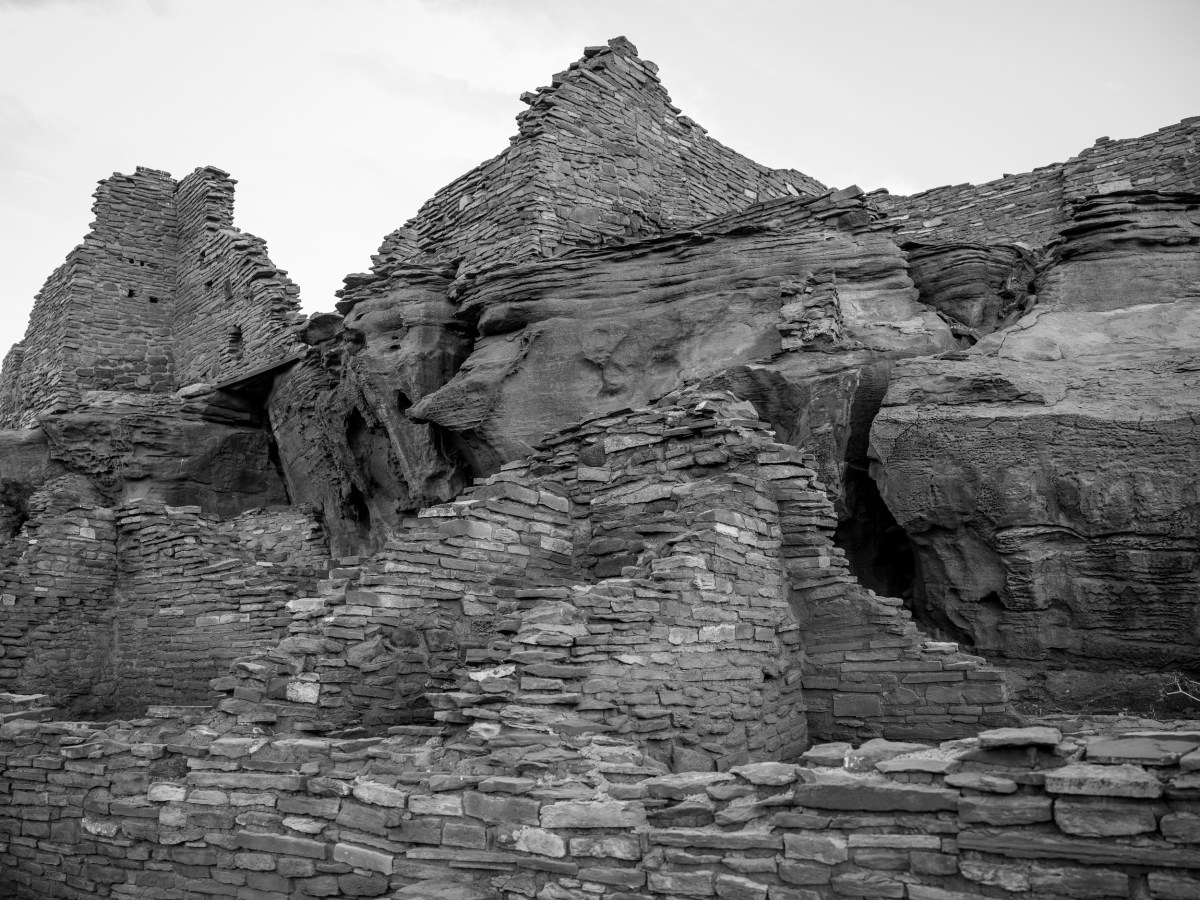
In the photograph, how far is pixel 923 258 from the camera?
12.9 meters

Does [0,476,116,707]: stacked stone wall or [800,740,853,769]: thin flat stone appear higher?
[0,476,116,707]: stacked stone wall

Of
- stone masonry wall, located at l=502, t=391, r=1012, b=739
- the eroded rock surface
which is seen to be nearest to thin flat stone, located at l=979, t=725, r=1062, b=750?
stone masonry wall, located at l=502, t=391, r=1012, b=739

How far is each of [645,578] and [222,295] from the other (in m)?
17.9

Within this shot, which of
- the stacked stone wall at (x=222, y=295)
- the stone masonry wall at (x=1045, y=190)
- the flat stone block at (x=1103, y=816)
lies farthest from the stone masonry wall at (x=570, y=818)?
the stone masonry wall at (x=1045, y=190)

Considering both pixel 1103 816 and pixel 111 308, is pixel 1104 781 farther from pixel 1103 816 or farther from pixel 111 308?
pixel 111 308

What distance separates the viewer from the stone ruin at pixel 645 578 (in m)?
5.03

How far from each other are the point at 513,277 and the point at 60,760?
26.8 ft

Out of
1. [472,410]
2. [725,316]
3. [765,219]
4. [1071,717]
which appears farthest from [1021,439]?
[472,410]

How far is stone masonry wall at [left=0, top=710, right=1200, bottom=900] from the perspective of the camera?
13.5 ft

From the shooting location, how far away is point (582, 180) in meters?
16.6

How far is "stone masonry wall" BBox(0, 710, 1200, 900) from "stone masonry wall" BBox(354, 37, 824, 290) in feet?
29.7

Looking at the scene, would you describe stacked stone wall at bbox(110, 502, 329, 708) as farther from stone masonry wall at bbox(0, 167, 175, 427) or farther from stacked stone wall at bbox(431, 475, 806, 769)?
stone masonry wall at bbox(0, 167, 175, 427)

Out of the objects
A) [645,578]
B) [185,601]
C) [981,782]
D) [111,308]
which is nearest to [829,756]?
[981,782]

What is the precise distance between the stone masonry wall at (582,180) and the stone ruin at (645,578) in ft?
0.28
